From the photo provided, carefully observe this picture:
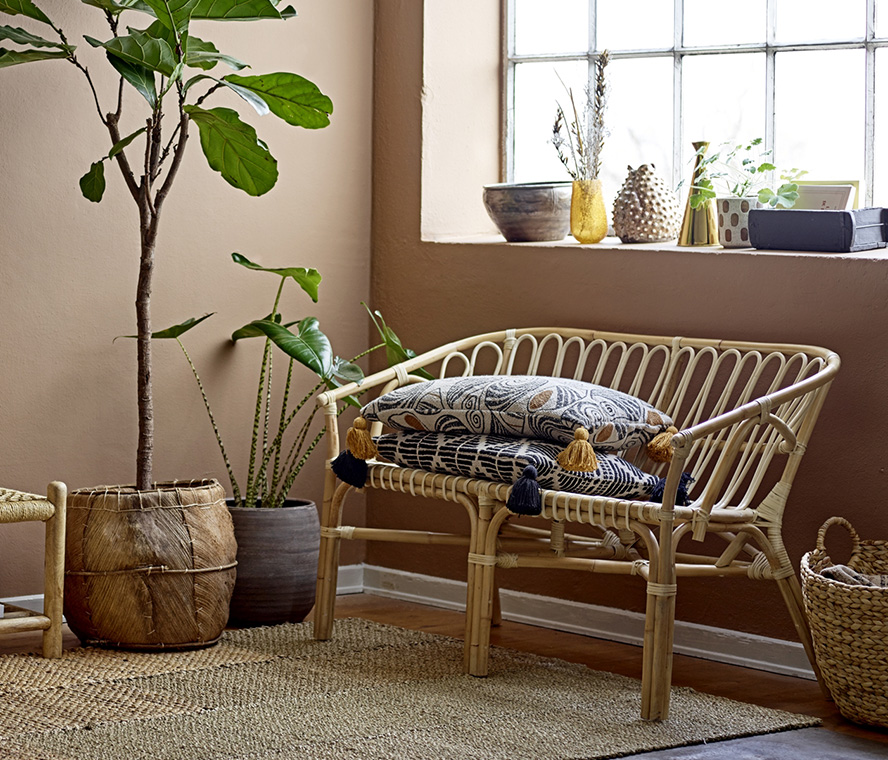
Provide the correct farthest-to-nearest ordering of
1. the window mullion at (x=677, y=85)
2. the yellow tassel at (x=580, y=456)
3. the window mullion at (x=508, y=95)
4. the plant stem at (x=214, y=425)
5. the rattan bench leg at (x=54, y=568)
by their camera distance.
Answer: the window mullion at (x=508, y=95) → the window mullion at (x=677, y=85) → the plant stem at (x=214, y=425) → the rattan bench leg at (x=54, y=568) → the yellow tassel at (x=580, y=456)

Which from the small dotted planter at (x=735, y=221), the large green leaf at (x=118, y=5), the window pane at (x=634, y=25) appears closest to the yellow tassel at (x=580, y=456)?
the small dotted planter at (x=735, y=221)

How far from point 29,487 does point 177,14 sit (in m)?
1.27

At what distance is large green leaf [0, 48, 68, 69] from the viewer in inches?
122

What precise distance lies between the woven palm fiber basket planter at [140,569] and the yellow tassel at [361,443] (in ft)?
1.37

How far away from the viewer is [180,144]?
129 inches

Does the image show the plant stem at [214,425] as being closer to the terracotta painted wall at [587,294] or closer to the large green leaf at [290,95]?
the terracotta painted wall at [587,294]

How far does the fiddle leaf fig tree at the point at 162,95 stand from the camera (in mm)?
3123

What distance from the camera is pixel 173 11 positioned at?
3.13 metres

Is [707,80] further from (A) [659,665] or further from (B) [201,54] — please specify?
(A) [659,665]

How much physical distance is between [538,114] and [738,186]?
2.57 feet

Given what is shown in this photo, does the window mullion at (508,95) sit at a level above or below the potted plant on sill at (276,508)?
above

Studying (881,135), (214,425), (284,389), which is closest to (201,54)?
(214,425)

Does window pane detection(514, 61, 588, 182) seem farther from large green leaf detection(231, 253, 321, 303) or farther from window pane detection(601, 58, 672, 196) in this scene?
large green leaf detection(231, 253, 321, 303)

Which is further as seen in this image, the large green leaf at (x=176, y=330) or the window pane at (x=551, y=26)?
the window pane at (x=551, y=26)
